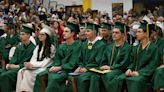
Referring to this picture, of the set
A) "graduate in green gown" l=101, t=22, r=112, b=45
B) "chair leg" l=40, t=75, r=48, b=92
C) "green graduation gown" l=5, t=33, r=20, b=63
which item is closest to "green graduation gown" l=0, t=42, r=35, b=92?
"chair leg" l=40, t=75, r=48, b=92

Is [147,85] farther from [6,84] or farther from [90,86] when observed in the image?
[6,84]

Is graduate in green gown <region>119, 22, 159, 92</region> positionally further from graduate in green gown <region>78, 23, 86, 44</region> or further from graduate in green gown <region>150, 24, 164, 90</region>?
graduate in green gown <region>78, 23, 86, 44</region>

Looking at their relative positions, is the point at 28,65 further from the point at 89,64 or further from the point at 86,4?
the point at 86,4

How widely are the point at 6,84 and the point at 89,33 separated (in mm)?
1888

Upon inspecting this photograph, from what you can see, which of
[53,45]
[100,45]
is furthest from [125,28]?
[53,45]

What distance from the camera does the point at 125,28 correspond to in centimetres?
707

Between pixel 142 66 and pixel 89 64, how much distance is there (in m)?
1.07

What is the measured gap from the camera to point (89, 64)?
718cm

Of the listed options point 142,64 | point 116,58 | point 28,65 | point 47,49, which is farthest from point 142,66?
point 28,65

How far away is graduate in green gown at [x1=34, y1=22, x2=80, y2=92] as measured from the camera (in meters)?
6.95

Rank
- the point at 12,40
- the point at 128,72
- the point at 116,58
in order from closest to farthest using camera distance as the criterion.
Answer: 1. the point at 128,72
2. the point at 116,58
3. the point at 12,40

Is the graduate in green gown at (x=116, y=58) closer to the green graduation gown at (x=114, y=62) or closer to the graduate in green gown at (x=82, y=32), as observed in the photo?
the green graduation gown at (x=114, y=62)

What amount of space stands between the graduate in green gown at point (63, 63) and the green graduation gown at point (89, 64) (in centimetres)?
14

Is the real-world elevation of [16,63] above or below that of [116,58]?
below
